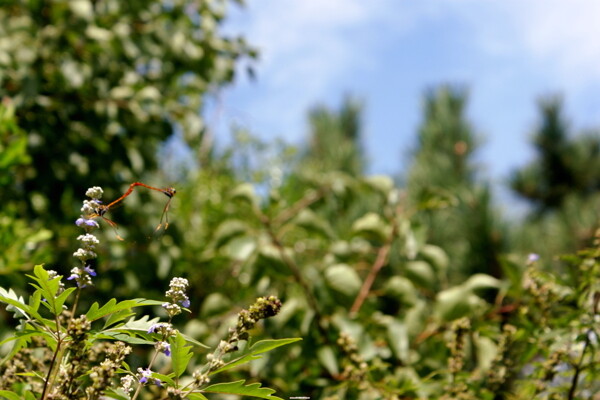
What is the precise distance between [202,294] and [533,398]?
6.49 feet

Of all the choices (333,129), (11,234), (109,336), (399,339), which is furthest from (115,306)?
(333,129)

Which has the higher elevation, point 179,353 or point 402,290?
point 402,290

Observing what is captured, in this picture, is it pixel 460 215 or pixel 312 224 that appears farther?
pixel 460 215

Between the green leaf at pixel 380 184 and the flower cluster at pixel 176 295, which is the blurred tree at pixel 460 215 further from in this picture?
the flower cluster at pixel 176 295

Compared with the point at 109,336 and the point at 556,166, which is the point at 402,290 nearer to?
the point at 109,336

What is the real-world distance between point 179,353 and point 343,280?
3.58 feet

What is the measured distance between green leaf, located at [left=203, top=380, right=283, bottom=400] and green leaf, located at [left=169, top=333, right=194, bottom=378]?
0.04 metres

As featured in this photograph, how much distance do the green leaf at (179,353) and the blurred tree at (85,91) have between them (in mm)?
1593

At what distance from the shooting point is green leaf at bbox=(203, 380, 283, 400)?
26.7 inches

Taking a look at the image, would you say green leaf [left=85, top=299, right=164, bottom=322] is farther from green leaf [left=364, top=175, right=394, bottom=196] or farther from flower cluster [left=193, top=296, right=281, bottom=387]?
green leaf [left=364, top=175, right=394, bottom=196]

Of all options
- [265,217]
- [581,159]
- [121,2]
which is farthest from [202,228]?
[581,159]

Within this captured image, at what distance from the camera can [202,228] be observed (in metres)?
3.34

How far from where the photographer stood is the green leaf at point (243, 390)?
2.22ft

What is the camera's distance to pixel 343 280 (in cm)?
176
